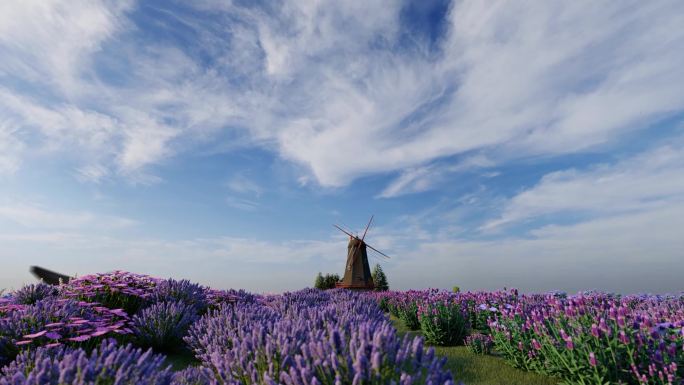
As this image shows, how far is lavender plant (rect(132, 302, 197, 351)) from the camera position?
20.6 feet

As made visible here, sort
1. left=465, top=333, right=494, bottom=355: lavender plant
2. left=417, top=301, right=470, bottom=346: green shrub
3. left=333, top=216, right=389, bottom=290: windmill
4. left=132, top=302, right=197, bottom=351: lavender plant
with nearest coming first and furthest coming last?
left=465, top=333, right=494, bottom=355: lavender plant → left=132, top=302, right=197, bottom=351: lavender plant → left=417, top=301, right=470, bottom=346: green shrub → left=333, top=216, right=389, bottom=290: windmill

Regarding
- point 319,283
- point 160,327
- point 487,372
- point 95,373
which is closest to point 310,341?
point 95,373

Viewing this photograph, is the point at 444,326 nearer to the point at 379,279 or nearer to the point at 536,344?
the point at 536,344

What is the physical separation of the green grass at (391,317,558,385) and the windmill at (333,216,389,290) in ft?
53.5

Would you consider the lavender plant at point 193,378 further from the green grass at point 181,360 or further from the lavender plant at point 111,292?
the lavender plant at point 111,292

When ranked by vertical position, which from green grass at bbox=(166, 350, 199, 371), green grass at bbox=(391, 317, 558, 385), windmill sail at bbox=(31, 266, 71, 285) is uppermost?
windmill sail at bbox=(31, 266, 71, 285)

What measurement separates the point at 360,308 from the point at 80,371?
153 inches

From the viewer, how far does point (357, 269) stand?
22.8m

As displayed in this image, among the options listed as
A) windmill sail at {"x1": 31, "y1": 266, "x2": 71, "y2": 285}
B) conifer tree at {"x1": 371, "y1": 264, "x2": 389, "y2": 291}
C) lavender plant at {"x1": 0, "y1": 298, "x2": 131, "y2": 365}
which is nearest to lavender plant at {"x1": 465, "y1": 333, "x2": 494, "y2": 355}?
lavender plant at {"x1": 0, "y1": 298, "x2": 131, "y2": 365}

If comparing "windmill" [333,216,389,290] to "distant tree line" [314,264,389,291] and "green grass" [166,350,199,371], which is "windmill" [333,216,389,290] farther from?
"green grass" [166,350,199,371]

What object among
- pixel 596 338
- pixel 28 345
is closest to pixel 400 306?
pixel 596 338

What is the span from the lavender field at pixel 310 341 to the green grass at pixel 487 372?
119 mm

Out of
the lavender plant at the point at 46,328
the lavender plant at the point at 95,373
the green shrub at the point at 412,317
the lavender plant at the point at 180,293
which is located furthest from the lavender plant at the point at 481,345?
the lavender plant at the point at 180,293

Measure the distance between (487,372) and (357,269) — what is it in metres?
18.0
